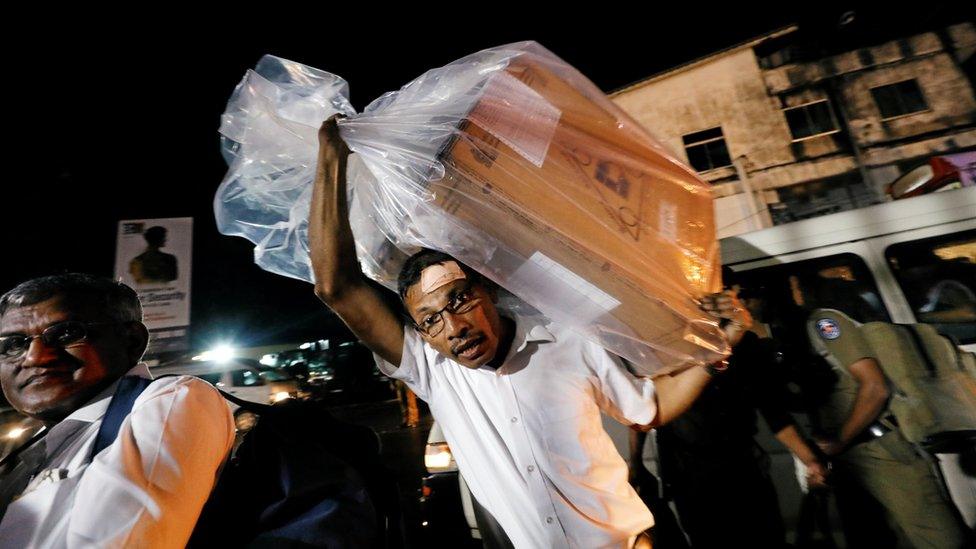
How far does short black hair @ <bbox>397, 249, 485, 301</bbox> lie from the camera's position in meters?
1.59

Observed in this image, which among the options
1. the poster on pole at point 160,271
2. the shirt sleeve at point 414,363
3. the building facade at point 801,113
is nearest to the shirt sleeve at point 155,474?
the shirt sleeve at point 414,363

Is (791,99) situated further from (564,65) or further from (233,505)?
(233,505)

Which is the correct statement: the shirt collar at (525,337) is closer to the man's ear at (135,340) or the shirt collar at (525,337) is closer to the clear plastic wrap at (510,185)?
the clear plastic wrap at (510,185)

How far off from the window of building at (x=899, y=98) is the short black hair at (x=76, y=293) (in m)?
19.8

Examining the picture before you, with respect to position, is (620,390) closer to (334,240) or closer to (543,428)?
(543,428)

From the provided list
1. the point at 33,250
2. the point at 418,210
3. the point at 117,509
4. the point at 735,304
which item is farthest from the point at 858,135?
the point at 33,250

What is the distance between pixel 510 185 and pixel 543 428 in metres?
0.89

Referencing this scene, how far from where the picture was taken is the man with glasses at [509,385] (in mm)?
1386

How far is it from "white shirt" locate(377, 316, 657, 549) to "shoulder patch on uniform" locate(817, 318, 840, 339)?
4.88 ft

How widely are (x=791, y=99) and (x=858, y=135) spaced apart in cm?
A: 240

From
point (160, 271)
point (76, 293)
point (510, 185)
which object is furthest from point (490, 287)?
point (160, 271)

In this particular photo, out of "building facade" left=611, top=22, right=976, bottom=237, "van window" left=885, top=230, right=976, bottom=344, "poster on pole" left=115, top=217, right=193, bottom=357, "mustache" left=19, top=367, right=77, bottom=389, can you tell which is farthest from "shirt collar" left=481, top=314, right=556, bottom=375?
"building facade" left=611, top=22, right=976, bottom=237

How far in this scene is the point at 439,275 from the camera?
1.55 m

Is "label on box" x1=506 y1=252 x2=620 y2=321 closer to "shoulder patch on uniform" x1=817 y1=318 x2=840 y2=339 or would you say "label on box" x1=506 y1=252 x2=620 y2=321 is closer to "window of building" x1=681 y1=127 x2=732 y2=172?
"shoulder patch on uniform" x1=817 y1=318 x2=840 y2=339
